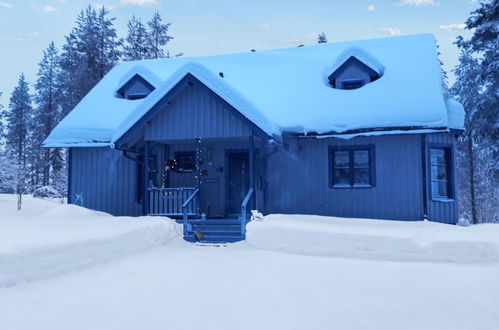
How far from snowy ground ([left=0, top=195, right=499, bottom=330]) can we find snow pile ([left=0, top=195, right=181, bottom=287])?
0.02 meters

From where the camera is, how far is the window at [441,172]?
45.3 feet

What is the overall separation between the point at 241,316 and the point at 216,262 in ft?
12.9

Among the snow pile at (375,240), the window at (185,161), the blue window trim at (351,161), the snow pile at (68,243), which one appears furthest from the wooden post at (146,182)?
the blue window trim at (351,161)

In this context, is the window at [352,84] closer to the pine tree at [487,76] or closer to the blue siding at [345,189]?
the blue siding at [345,189]

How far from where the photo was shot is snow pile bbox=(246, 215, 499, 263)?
8617 millimetres

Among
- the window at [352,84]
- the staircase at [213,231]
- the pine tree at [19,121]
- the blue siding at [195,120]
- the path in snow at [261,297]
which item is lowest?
the path in snow at [261,297]

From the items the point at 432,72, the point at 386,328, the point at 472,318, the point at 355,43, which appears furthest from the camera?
the point at 355,43

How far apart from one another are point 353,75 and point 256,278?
1015 centimetres

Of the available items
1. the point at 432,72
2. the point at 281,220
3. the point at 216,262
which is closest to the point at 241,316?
the point at 216,262

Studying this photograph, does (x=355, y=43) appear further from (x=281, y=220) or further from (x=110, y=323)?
(x=110, y=323)

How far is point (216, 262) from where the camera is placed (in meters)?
9.01

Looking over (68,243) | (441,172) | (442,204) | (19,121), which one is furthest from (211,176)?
(19,121)

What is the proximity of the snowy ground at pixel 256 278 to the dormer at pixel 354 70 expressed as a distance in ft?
19.3

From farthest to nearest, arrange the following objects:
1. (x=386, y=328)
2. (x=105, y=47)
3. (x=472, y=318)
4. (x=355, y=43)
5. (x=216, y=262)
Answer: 1. (x=105, y=47)
2. (x=355, y=43)
3. (x=216, y=262)
4. (x=472, y=318)
5. (x=386, y=328)
